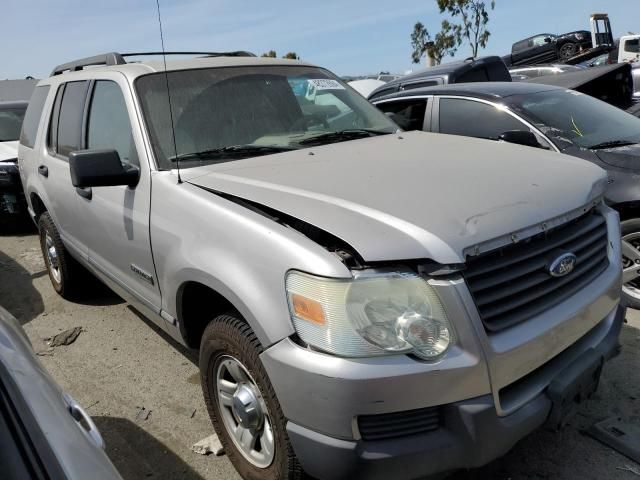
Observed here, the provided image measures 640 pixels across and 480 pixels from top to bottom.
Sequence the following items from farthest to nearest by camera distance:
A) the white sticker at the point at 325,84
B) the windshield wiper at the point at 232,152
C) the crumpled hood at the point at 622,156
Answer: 1. the crumpled hood at the point at 622,156
2. the white sticker at the point at 325,84
3. the windshield wiper at the point at 232,152

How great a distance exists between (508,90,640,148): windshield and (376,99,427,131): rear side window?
887 mm

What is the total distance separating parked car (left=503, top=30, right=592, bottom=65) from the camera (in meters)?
23.2

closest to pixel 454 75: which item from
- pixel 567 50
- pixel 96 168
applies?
pixel 96 168

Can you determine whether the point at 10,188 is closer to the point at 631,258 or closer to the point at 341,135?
the point at 341,135

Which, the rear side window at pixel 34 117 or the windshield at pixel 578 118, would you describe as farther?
the rear side window at pixel 34 117

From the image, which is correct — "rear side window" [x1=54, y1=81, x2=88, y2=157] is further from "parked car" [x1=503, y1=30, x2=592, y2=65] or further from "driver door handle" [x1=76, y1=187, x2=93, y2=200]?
"parked car" [x1=503, y1=30, x2=592, y2=65]

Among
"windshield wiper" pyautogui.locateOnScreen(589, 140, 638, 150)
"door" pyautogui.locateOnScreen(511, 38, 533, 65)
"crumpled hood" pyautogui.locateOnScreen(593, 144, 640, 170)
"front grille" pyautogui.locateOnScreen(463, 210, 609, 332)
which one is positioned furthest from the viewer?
"door" pyautogui.locateOnScreen(511, 38, 533, 65)

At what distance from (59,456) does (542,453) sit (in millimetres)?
2132

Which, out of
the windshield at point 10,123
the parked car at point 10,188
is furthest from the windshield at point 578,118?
the windshield at point 10,123

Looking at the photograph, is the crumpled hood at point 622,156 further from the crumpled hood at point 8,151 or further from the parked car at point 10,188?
the crumpled hood at point 8,151

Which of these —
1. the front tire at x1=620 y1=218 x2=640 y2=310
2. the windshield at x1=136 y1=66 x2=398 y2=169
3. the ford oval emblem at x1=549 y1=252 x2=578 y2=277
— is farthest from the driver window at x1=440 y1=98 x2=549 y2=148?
the ford oval emblem at x1=549 y1=252 x2=578 y2=277

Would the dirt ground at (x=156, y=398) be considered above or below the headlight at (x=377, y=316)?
below

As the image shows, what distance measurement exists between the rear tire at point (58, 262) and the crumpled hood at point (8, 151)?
3123 mm

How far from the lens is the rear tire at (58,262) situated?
439cm
